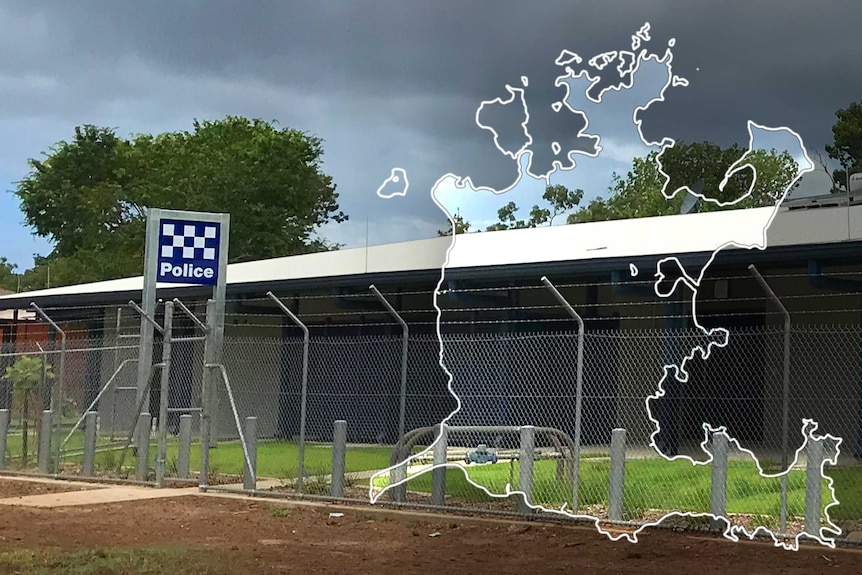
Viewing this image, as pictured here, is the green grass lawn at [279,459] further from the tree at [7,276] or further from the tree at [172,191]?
the tree at [7,276]

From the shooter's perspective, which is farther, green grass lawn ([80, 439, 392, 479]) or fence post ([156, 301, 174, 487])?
green grass lawn ([80, 439, 392, 479])

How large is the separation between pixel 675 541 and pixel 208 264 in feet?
24.2

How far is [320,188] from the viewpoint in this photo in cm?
4325

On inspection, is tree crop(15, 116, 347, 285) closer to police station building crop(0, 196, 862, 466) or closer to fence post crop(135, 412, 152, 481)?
police station building crop(0, 196, 862, 466)

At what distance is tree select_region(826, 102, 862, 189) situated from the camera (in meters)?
6.76

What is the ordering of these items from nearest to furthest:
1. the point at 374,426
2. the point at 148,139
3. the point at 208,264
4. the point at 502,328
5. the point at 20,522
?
1. the point at 20,522
2. the point at 208,264
3. the point at 502,328
4. the point at 374,426
5. the point at 148,139

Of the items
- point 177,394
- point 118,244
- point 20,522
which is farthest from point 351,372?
point 118,244

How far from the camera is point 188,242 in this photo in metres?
14.6

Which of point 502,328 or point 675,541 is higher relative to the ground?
point 502,328

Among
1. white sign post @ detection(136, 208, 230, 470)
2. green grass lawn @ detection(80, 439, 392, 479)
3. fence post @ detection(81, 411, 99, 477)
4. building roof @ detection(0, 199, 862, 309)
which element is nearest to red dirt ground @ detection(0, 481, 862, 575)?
building roof @ detection(0, 199, 862, 309)

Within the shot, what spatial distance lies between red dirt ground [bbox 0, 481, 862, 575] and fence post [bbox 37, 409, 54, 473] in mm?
3276

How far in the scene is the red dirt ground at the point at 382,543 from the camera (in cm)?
845

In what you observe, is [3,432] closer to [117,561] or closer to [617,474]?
[117,561]

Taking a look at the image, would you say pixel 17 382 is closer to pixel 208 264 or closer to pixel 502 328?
pixel 208 264
